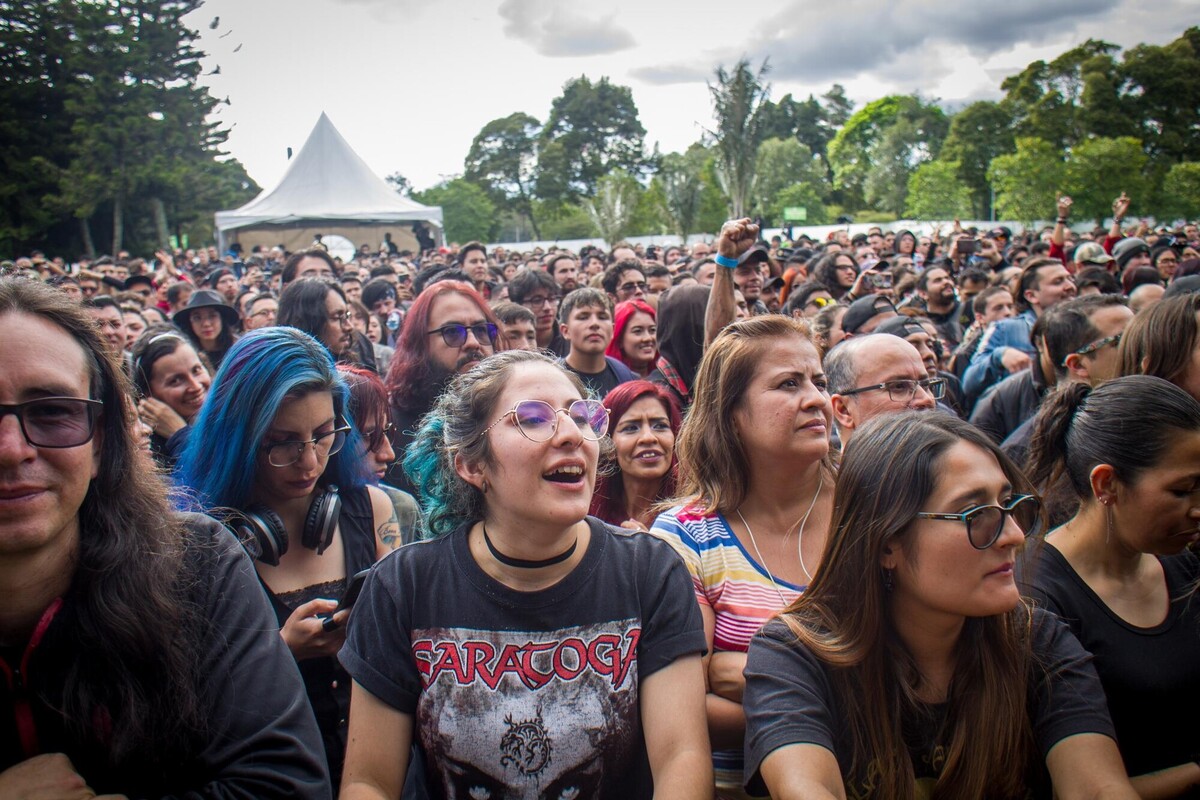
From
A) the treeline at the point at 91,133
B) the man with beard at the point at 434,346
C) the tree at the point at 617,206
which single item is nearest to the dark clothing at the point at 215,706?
the man with beard at the point at 434,346

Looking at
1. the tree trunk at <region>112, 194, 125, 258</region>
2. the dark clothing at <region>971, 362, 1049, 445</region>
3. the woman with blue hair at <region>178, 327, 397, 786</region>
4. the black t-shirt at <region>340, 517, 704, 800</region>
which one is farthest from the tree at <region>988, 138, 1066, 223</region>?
the tree trunk at <region>112, 194, 125, 258</region>

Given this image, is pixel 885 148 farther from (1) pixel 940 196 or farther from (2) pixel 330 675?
(2) pixel 330 675

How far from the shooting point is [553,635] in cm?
207

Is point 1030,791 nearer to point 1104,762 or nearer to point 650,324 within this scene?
point 1104,762

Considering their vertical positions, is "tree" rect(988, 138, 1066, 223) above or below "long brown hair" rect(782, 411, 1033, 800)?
above

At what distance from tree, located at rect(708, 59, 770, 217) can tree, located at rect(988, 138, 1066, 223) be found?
17966 millimetres

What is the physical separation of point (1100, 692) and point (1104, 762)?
190 millimetres

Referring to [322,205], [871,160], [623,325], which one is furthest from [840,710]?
[871,160]

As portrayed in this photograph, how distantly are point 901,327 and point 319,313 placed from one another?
3.31 m

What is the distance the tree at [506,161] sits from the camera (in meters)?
80.6

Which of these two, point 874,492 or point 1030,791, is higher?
point 874,492

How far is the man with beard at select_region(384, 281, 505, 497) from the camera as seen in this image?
4.34m

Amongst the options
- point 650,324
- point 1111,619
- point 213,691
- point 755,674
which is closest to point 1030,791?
point 1111,619

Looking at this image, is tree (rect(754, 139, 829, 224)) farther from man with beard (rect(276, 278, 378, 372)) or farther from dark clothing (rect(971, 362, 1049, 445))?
man with beard (rect(276, 278, 378, 372))
